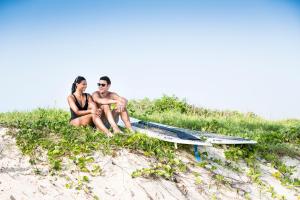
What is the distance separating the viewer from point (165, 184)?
668 centimetres

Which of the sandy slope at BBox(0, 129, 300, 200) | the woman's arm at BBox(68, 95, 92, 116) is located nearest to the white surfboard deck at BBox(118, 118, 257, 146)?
the sandy slope at BBox(0, 129, 300, 200)

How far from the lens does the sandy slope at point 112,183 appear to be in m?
6.16

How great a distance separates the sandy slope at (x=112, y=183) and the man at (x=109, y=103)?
1.40 m

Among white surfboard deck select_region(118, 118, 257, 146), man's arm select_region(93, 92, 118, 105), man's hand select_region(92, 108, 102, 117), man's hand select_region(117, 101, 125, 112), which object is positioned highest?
man's arm select_region(93, 92, 118, 105)

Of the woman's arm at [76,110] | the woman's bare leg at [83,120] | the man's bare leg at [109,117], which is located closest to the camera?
the man's bare leg at [109,117]

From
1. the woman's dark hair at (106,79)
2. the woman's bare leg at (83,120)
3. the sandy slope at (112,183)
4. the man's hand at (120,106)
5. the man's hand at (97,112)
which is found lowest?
the sandy slope at (112,183)

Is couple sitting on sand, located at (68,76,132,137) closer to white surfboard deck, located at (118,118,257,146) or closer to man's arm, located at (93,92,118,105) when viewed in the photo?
man's arm, located at (93,92,118,105)

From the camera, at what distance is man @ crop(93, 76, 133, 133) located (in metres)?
8.59

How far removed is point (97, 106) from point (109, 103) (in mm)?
438

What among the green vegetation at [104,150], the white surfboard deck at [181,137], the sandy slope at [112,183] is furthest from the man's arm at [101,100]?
the sandy slope at [112,183]

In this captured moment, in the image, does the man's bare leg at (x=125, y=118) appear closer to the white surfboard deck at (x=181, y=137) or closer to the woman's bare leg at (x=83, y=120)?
the white surfboard deck at (x=181, y=137)

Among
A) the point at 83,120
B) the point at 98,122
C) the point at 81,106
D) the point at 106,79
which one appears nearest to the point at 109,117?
the point at 98,122

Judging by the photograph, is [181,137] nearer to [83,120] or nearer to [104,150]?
[104,150]

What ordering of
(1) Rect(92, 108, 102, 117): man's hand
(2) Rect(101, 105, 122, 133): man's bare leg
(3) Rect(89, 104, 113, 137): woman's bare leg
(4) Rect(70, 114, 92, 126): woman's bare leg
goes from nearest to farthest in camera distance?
(3) Rect(89, 104, 113, 137): woman's bare leg, (2) Rect(101, 105, 122, 133): man's bare leg, (1) Rect(92, 108, 102, 117): man's hand, (4) Rect(70, 114, 92, 126): woman's bare leg
